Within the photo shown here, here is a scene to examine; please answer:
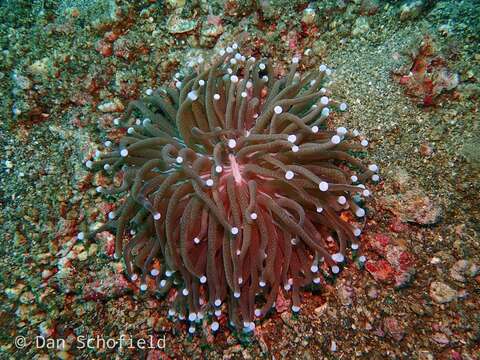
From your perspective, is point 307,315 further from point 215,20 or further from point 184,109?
point 215,20

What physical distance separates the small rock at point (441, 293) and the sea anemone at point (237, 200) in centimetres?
87

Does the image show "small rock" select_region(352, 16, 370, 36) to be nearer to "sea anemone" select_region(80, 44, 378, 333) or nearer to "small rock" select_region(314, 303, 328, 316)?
"sea anemone" select_region(80, 44, 378, 333)

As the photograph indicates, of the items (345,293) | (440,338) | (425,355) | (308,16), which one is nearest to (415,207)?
(345,293)

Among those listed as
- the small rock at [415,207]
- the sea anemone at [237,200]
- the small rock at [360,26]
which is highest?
the small rock at [360,26]

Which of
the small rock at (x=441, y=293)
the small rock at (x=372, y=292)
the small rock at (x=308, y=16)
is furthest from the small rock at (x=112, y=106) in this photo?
the small rock at (x=441, y=293)

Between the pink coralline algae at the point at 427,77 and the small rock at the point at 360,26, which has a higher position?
the small rock at the point at 360,26

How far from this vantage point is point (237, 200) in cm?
319

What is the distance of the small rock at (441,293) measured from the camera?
3.33 meters

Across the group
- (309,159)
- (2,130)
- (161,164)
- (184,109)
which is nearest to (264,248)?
(309,159)

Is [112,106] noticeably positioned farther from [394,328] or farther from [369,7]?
[394,328]

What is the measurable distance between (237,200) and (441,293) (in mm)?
2152

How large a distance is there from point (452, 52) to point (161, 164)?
331 cm

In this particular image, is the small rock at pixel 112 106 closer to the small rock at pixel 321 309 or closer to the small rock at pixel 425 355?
the small rock at pixel 321 309

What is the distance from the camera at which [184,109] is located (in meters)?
3.40
